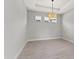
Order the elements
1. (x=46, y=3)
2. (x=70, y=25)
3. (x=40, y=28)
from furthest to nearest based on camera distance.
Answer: (x=40, y=28), (x=70, y=25), (x=46, y=3)

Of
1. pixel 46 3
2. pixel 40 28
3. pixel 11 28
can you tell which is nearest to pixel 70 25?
pixel 40 28

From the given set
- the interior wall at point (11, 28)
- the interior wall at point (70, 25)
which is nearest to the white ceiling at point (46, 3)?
the interior wall at point (70, 25)

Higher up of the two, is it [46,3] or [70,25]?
[46,3]

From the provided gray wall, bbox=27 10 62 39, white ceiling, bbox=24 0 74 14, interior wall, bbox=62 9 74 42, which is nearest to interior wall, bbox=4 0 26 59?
white ceiling, bbox=24 0 74 14

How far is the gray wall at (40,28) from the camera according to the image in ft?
21.5

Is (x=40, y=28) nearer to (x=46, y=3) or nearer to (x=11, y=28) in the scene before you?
(x=46, y=3)

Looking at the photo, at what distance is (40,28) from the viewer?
23.1 ft

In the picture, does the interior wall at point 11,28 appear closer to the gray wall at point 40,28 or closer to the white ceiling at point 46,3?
the white ceiling at point 46,3

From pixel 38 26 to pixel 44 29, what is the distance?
0.71 meters

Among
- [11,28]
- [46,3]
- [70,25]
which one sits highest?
[46,3]

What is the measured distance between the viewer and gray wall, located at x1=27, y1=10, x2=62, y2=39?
6.55 metres

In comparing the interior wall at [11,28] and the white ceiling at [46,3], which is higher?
the white ceiling at [46,3]
